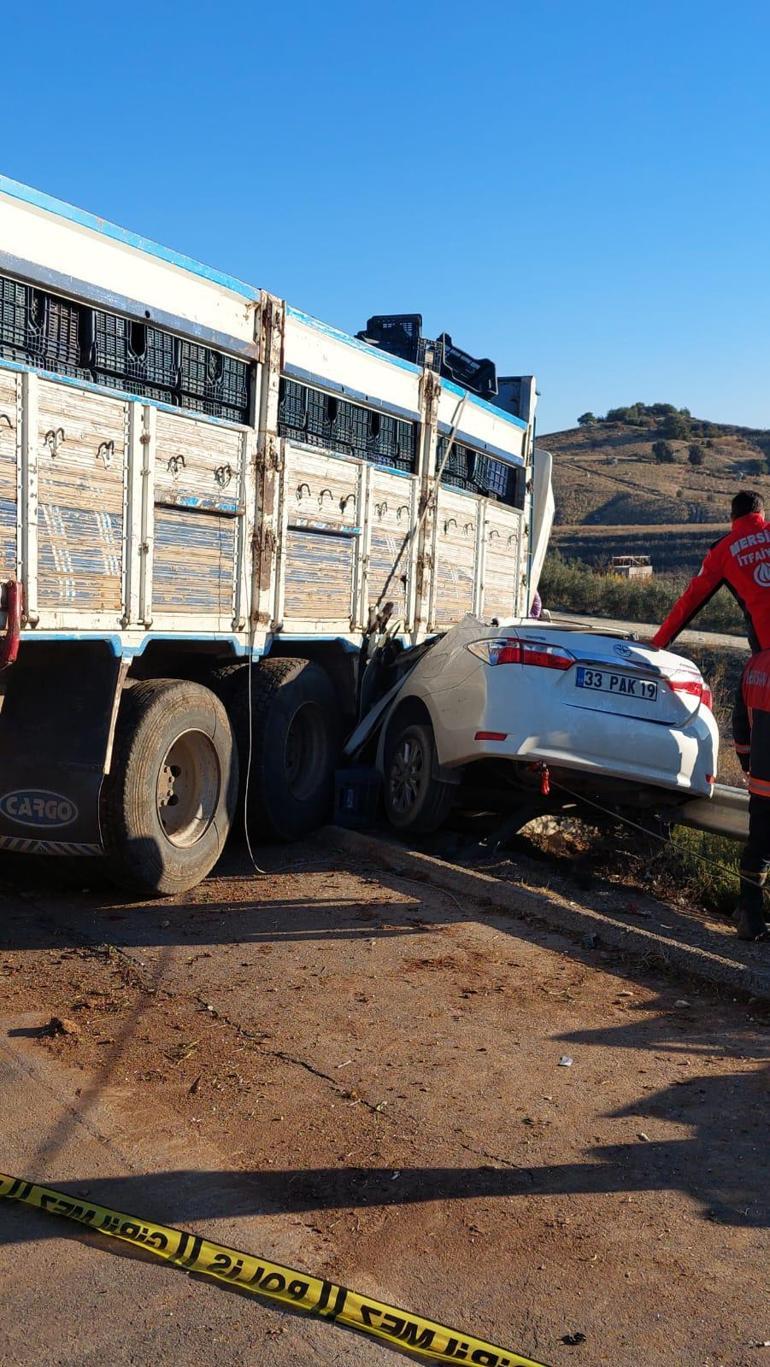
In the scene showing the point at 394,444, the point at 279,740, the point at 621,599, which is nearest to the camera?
the point at 279,740

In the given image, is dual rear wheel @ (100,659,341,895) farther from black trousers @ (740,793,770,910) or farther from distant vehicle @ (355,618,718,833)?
black trousers @ (740,793,770,910)

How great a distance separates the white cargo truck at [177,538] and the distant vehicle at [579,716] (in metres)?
1.37

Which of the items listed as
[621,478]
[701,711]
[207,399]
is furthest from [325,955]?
[621,478]

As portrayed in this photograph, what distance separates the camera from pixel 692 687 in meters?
7.63

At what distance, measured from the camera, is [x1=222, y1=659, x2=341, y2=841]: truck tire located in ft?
27.7

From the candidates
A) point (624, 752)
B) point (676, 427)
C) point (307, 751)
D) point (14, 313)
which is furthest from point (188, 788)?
point (676, 427)

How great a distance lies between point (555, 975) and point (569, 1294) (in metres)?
2.74

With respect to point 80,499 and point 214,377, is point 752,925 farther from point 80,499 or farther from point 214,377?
point 214,377

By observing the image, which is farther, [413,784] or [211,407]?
[413,784]

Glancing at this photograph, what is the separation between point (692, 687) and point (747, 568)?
81cm

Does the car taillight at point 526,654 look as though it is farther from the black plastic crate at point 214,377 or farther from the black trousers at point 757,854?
the black plastic crate at point 214,377

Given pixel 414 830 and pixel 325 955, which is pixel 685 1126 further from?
pixel 414 830

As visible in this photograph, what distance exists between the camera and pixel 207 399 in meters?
7.56

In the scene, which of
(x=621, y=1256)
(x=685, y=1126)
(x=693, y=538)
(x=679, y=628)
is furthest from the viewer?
(x=693, y=538)
